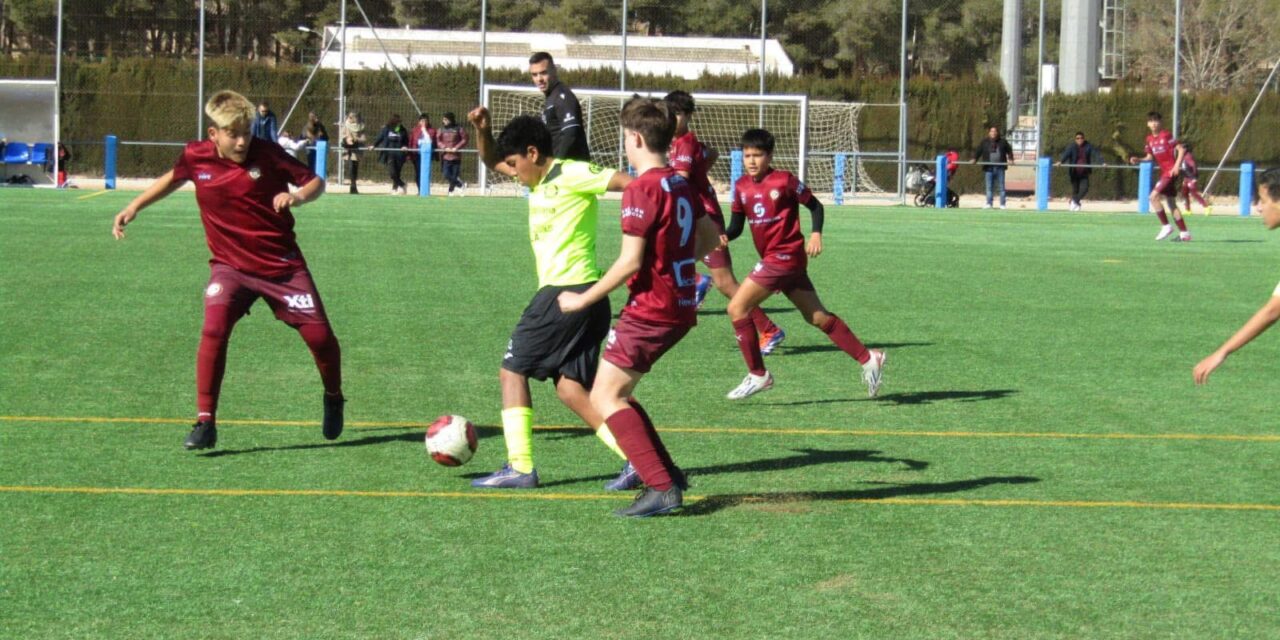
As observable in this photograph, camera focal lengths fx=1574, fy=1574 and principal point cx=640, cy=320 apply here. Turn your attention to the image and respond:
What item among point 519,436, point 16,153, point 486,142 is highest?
point 16,153

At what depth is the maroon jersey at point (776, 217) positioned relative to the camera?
1000 centimetres

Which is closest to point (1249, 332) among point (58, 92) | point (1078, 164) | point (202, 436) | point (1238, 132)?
point (202, 436)

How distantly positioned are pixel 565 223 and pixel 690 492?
1322mm

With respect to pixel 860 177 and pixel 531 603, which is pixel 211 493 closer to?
pixel 531 603

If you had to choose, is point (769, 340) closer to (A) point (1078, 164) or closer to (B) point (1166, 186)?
(B) point (1166, 186)

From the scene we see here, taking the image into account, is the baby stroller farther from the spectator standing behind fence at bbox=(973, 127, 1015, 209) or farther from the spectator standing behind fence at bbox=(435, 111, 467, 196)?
the spectator standing behind fence at bbox=(435, 111, 467, 196)

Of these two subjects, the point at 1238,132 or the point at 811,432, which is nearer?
the point at 811,432

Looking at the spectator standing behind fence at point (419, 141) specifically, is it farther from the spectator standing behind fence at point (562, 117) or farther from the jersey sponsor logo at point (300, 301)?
the jersey sponsor logo at point (300, 301)

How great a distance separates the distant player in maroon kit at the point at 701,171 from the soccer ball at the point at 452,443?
2435 millimetres

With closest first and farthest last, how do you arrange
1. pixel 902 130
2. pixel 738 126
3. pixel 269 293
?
pixel 269 293 < pixel 902 130 < pixel 738 126

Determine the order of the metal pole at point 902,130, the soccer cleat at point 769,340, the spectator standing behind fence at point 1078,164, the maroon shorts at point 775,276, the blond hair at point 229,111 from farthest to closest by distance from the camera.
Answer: the metal pole at point 902,130 < the spectator standing behind fence at point 1078,164 < the soccer cleat at point 769,340 < the maroon shorts at point 775,276 < the blond hair at point 229,111

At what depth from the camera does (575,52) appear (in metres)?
44.4

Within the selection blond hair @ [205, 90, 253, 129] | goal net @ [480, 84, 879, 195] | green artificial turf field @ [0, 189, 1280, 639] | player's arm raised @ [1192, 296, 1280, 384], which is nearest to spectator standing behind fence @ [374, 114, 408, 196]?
goal net @ [480, 84, 879, 195]

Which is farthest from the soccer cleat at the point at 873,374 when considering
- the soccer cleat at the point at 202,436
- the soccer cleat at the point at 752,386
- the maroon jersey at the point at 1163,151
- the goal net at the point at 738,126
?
the goal net at the point at 738,126
